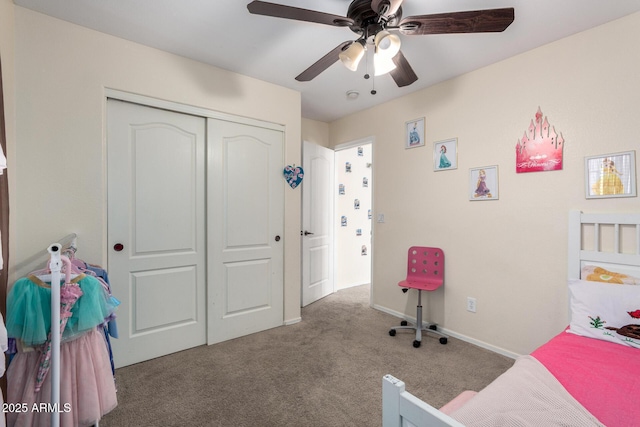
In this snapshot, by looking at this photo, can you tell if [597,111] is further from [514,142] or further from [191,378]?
[191,378]

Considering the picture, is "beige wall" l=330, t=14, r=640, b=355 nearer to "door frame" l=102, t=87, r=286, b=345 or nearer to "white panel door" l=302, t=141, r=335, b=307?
"white panel door" l=302, t=141, r=335, b=307

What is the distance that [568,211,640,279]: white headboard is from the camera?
1842 millimetres

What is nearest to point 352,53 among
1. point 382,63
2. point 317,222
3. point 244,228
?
point 382,63

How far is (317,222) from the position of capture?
3.85 m

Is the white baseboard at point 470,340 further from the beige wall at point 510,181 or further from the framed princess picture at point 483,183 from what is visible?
the framed princess picture at point 483,183

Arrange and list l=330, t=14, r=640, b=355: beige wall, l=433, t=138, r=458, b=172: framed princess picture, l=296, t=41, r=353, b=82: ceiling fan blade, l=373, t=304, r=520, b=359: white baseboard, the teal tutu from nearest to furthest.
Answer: the teal tutu, l=296, t=41, r=353, b=82: ceiling fan blade, l=330, t=14, r=640, b=355: beige wall, l=373, t=304, r=520, b=359: white baseboard, l=433, t=138, r=458, b=172: framed princess picture

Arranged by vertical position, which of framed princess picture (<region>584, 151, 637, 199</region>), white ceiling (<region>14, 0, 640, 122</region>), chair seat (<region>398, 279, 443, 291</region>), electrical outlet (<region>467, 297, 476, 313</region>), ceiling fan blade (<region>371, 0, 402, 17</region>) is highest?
white ceiling (<region>14, 0, 640, 122</region>)

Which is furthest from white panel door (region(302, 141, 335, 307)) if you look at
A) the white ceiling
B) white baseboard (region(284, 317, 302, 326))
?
the white ceiling

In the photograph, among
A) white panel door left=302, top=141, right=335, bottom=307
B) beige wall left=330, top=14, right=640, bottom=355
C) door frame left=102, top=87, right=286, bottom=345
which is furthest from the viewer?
white panel door left=302, top=141, right=335, bottom=307

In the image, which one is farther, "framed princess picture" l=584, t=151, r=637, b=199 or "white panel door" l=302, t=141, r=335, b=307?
"white panel door" l=302, t=141, r=335, b=307

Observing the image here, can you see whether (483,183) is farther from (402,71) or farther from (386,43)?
(386,43)

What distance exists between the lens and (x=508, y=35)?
6.89 feet

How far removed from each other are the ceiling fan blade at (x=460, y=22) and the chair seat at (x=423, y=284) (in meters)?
1.96

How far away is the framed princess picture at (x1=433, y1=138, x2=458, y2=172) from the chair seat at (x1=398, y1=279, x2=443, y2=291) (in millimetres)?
1099
